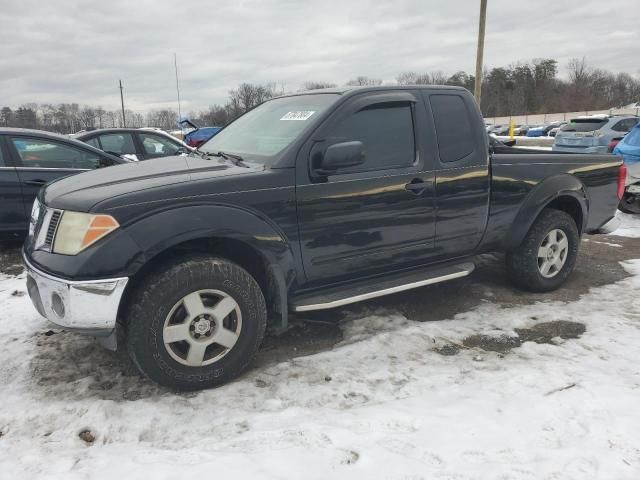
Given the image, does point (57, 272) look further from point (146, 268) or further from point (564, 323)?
point (564, 323)

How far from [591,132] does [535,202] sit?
12.3 m

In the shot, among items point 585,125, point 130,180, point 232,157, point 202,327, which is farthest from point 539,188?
point 585,125

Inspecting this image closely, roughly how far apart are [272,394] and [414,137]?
210 cm

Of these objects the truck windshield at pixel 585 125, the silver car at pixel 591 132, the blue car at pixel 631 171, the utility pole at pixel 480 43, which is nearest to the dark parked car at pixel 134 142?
the blue car at pixel 631 171

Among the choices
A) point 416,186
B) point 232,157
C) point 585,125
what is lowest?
point 416,186

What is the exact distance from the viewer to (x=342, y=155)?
10.1ft

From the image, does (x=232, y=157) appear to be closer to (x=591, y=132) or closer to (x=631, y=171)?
(x=631, y=171)

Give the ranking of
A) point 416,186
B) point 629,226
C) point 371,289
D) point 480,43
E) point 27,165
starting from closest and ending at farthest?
point 371,289
point 416,186
point 27,165
point 629,226
point 480,43

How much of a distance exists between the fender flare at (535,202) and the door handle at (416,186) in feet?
3.67

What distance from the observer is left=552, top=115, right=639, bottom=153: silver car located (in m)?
14.0

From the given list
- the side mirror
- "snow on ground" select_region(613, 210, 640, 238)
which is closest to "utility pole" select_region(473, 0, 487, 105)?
"snow on ground" select_region(613, 210, 640, 238)

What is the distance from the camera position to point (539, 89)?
261 feet

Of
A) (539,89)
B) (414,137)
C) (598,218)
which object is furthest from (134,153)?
(539,89)

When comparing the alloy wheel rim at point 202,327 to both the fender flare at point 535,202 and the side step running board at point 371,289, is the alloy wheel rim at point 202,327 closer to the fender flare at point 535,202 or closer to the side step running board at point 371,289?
the side step running board at point 371,289
